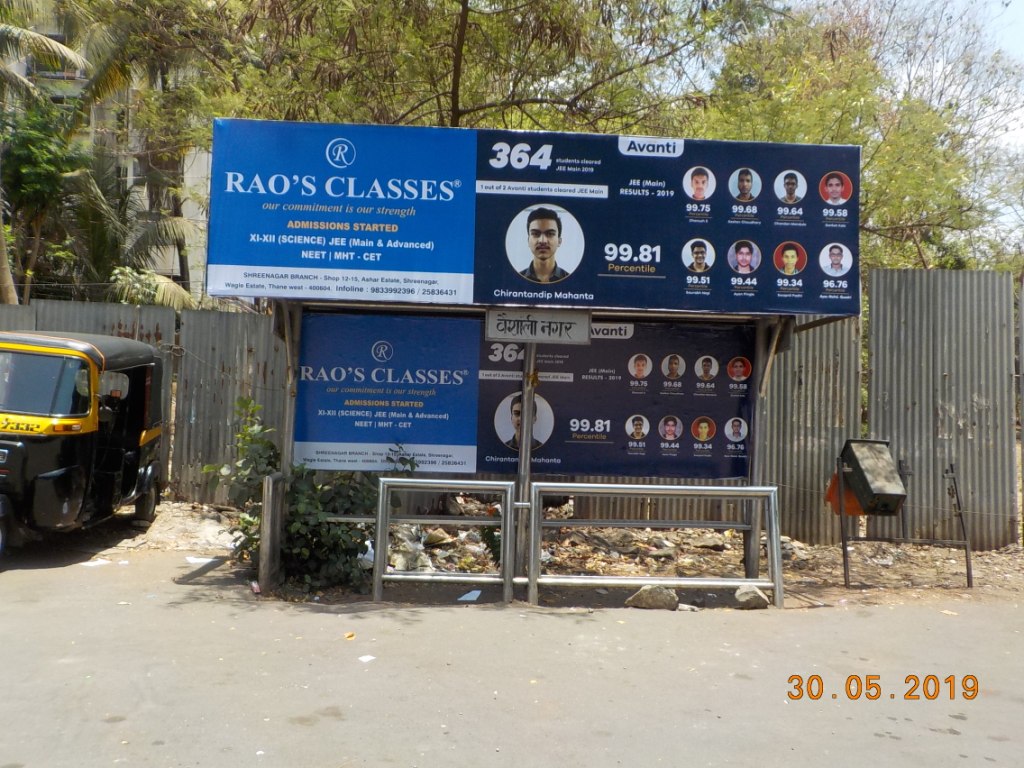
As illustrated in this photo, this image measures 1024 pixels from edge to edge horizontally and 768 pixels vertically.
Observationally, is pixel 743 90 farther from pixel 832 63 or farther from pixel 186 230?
pixel 186 230

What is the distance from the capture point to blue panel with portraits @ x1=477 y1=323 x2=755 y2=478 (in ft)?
27.1

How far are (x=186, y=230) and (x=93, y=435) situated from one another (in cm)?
1588

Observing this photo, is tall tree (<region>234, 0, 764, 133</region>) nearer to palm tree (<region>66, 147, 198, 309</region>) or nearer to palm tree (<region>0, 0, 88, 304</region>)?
palm tree (<region>0, 0, 88, 304</region>)

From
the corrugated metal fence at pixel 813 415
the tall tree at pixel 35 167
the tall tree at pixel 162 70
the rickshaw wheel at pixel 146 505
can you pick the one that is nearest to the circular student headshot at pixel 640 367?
the corrugated metal fence at pixel 813 415

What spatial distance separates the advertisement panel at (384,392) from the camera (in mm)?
7938

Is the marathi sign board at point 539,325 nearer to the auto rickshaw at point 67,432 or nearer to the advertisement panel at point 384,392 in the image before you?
the advertisement panel at point 384,392

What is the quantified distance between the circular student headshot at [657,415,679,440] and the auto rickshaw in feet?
17.1

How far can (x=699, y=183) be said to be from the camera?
7.33 meters

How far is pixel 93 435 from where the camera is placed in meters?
8.27

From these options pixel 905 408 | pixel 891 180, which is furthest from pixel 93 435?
pixel 891 180

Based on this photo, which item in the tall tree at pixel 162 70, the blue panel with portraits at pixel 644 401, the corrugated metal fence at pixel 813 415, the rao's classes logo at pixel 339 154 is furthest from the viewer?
the tall tree at pixel 162 70

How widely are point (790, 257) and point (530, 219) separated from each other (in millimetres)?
2160

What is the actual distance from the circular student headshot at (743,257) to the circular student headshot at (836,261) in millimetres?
552

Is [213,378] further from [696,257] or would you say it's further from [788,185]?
[788,185]
